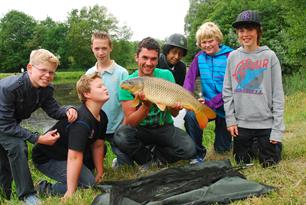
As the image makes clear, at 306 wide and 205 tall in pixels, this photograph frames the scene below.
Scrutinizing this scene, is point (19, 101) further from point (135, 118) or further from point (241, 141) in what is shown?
point (241, 141)

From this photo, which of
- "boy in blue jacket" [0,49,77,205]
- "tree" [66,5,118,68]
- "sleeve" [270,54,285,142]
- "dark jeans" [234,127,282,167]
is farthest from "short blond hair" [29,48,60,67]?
"tree" [66,5,118,68]

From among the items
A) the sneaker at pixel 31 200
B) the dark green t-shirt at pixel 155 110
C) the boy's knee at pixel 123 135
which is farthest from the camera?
the boy's knee at pixel 123 135

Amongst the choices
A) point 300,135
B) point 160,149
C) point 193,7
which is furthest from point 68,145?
point 193,7

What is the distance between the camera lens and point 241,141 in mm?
4234

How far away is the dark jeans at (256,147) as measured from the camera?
161 inches

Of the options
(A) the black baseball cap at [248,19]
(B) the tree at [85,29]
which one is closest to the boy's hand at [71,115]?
(A) the black baseball cap at [248,19]

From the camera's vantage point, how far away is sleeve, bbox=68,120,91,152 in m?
3.66

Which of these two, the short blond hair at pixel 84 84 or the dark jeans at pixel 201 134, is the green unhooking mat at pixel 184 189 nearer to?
the short blond hair at pixel 84 84

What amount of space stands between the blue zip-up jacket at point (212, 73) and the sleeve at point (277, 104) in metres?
0.70

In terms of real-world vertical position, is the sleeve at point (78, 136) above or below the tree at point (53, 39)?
below

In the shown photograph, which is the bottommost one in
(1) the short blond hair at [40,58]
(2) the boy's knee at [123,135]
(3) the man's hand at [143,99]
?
(2) the boy's knee at [123,135]

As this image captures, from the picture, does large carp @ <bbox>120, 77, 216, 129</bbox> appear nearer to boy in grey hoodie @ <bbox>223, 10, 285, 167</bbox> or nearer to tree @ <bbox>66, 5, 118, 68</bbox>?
boy in grey hoodie @ <bbox>223, 10, 285, 167</bbox>

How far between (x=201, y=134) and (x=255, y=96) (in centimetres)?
103

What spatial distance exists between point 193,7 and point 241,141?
58.1 m
